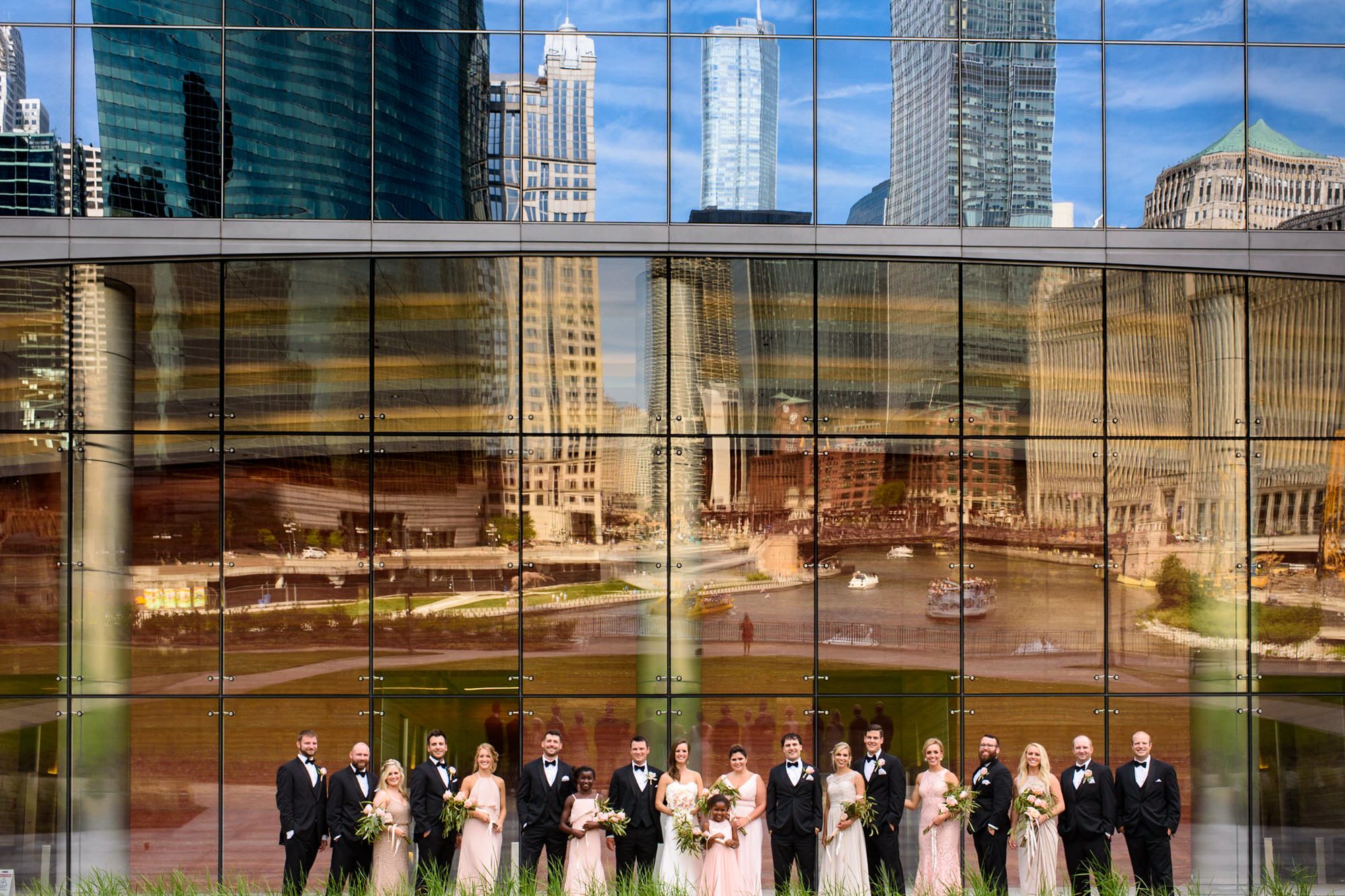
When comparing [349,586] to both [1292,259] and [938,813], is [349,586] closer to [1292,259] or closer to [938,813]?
[938,813]

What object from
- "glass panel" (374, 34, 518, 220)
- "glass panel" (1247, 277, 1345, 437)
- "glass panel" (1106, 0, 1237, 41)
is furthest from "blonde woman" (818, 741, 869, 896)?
"glass panel" (1106, 0, 1237, 41)

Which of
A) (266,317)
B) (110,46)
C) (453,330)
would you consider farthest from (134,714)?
(110,46)

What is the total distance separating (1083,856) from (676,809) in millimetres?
3680

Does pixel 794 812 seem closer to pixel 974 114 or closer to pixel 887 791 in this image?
pixel 887 791

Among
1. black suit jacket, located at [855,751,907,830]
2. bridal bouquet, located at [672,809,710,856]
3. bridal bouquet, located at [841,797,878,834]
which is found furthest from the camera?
black suit jacket, located at [855,751,907,830]

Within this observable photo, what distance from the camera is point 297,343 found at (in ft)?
39.4

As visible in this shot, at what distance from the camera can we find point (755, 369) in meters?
12.2

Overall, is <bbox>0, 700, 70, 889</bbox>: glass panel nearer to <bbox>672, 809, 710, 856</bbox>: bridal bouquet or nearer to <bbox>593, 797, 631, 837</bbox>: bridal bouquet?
<bbox>593, 797, 631, 837</bbox>: bridal bouquet

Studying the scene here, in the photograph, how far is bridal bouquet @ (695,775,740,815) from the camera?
380 inches

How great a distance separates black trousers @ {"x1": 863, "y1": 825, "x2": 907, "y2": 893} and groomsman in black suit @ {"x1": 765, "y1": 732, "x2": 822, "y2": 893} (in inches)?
19.7

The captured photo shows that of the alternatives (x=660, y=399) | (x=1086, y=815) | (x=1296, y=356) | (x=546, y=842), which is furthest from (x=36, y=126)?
(x=1296, y=356)

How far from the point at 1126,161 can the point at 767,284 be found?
4191 mm

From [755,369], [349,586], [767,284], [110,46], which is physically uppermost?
[110,46]

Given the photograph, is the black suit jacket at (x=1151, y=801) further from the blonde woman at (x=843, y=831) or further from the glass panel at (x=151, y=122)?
the glass panel at (x=151, y=122)
